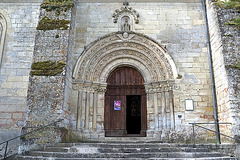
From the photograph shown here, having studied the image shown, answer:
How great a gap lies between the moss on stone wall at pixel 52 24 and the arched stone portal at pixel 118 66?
1185 millimetres

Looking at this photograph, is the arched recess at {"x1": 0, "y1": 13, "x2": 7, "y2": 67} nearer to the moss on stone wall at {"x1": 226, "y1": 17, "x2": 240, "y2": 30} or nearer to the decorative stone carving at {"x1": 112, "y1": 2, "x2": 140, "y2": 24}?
the decorative stone carving at {"x1": 112, "y1": 2, "x2": 140, "y2": 24}

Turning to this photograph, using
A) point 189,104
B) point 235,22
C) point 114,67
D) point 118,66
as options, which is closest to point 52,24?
point 114,67

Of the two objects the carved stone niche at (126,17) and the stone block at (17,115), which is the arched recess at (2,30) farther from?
the carved stone niche at (126,17)

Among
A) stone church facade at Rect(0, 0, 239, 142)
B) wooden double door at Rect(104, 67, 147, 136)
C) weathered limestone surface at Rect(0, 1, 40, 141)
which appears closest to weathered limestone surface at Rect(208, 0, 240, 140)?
stone church facade at Rect(0, 0, 239, 142)

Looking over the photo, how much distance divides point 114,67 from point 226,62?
3.63 meters

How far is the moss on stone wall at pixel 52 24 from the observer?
714cm

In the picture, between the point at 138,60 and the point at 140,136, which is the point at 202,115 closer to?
the point at 140,136

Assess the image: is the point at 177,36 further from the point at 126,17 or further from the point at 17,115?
the point at 17,115

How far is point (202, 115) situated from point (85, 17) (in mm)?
5269

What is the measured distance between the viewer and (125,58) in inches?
329

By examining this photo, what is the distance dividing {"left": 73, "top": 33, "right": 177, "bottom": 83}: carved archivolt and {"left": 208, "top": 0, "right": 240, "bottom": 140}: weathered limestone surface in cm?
148

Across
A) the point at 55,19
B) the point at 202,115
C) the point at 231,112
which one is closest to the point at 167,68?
the point at 202,115

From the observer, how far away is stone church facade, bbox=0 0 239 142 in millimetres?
6907

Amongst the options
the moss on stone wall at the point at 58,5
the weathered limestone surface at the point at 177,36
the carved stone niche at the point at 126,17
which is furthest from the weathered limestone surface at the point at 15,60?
the carved stone niche at the point at 126,17
